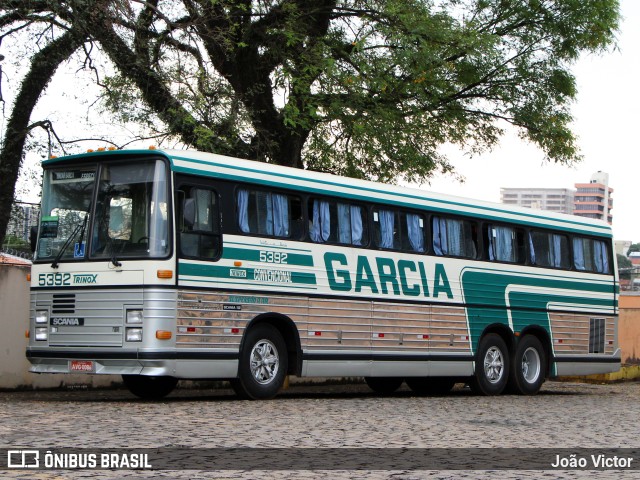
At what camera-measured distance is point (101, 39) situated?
813 inches

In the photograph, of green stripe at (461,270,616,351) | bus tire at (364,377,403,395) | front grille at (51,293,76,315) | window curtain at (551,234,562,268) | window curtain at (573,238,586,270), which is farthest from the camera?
window curtain at (573,238,586,270)

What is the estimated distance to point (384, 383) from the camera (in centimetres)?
2147

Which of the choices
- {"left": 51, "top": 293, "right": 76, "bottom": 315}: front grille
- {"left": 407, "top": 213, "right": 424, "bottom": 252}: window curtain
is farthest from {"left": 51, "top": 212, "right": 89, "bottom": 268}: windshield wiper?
{"left": 407, "top": 213, "right": 424, "bottom": 252}: window curtain

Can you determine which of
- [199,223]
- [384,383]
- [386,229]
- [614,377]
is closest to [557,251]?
[384,383]

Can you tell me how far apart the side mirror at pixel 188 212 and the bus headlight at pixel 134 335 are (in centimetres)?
151

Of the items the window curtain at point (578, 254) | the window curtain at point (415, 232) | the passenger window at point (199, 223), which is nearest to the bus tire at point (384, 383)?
the window curtain at point (415, 232)

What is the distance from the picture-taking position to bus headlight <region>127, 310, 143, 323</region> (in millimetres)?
14547

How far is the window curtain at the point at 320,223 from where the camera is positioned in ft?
56.5

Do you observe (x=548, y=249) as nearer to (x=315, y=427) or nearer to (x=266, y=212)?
(x=266, y=212)

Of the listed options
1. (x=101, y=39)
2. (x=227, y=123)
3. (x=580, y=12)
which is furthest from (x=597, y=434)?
(x=580, y=12)

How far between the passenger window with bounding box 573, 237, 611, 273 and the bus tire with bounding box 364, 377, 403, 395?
4676 millimetres

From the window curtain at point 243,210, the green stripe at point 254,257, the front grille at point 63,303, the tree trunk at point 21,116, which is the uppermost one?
the tree trunk at point 21,116

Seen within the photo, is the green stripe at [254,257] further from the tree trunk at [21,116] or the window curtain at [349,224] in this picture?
the tree trunk at [21,116]

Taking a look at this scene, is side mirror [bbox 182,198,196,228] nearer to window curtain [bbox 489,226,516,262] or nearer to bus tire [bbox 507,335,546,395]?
window curtain [bbox 489,226,516,262]
